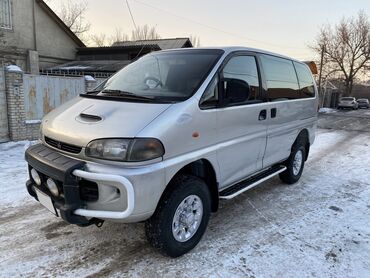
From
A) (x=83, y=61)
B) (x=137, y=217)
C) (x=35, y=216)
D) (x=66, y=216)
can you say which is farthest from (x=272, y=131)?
(x=83, y=61)

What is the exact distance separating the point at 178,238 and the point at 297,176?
327 cm

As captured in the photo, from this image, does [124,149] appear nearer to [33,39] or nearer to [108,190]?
[108,190]

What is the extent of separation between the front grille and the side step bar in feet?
5.39

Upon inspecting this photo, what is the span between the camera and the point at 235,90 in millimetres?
3555

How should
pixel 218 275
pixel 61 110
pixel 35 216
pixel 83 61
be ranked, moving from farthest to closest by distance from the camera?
pixel 83 61 < pixel 35 216 < pixel 61 110 < pixel 218 275

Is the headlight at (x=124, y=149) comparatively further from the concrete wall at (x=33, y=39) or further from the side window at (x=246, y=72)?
the concrete wall at (x=33, y=39)

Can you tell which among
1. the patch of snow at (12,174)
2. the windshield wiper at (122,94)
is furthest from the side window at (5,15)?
the windshield wiper at (122,94)

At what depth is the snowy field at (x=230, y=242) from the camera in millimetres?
2973

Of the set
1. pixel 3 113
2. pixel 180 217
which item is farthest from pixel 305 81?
pixel 3 113

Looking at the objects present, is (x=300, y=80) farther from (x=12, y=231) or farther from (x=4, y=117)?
(x=4, y=117)

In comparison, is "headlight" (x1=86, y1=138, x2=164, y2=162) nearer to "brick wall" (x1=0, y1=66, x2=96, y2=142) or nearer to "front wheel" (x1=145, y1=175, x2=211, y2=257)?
"front wheel" (x1=145, y1=175, x2=211, y2=257)

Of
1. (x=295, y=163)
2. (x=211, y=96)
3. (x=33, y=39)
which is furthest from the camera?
(x=33, y=39)

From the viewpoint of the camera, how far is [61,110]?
3.46m

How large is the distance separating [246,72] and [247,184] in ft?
4.51
